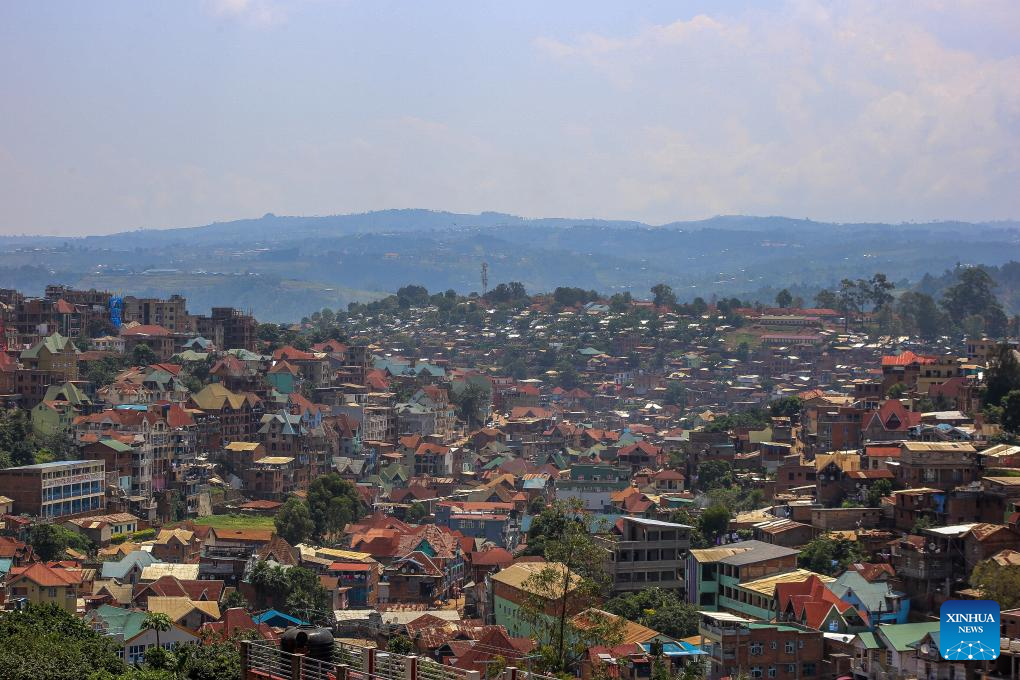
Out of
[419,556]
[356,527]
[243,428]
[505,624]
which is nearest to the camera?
[505,624]

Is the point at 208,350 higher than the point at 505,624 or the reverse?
higher

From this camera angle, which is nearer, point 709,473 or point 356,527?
point 356,527

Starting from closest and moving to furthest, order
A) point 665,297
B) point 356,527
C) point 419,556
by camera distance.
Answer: point 419,556
point 356,527
point 665,297

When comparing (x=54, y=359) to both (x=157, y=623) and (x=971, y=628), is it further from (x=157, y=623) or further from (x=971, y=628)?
(x=971, y=628)

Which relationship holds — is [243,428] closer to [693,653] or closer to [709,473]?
[709,473]

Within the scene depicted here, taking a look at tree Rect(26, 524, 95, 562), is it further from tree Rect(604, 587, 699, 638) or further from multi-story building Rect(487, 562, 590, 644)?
tree Rect(604, 587, 699, 638)

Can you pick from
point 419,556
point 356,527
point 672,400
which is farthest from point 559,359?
point 419,556
